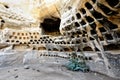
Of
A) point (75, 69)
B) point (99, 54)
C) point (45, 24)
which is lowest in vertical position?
point (75, 69)

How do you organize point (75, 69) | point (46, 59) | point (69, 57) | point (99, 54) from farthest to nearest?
point (46, 59)
point (69, 57)
point (75, 69)
point (99, 54)

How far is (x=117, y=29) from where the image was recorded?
3764 mm

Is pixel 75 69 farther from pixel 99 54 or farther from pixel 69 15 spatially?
pixel 69 15

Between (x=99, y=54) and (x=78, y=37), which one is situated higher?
(x=78, y=37)

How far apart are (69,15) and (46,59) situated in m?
2.59

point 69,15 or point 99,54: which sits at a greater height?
point 69,15

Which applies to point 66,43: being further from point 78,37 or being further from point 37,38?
point 37,38

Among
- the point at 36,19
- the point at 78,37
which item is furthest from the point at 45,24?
the point at 78,37

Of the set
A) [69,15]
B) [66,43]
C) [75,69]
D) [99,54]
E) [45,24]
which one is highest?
[45,24]

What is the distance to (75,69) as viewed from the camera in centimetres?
551

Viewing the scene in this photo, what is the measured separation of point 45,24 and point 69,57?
4.62 meters

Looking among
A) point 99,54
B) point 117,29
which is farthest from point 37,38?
point 117,29

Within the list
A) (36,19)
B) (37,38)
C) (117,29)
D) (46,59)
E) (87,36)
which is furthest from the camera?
(36,19)

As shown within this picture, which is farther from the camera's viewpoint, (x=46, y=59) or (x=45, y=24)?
(x=45, y=24)
